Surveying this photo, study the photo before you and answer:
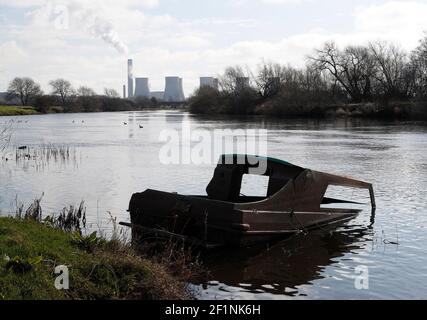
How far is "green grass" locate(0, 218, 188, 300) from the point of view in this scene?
722 cm

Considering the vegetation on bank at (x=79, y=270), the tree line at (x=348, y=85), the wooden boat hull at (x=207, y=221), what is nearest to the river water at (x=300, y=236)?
the wooden boat hull at (x=207, y=221)

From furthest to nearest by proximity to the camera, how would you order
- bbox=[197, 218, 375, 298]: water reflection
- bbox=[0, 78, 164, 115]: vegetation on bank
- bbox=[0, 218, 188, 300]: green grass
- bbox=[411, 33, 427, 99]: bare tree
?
1. bbox=[0, 78, 164, 115]: vegetation on bank
2. bbox=[411, 33, 427, 99]: bare tree
3. bbox=[197, 218, 375, 298]: water reflection
4. bbox=[0, 218, 188, 300]: green grass

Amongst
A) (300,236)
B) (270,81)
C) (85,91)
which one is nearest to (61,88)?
(85,91)

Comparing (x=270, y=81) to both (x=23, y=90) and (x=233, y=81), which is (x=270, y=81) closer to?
(x=233, y=81)

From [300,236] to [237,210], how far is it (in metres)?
2.55

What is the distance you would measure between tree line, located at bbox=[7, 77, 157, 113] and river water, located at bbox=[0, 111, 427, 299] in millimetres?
107939

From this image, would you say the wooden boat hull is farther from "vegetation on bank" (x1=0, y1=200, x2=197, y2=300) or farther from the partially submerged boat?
"vegetation on bank" (x1=0, y1=200, x2=197, y2=300)

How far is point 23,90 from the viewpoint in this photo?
155250 millimetres

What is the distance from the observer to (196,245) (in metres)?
12.0

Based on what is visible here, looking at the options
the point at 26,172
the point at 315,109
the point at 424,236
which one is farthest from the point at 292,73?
the point at 424,236

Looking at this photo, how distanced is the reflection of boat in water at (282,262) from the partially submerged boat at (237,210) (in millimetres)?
333

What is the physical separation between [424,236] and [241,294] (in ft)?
20.8

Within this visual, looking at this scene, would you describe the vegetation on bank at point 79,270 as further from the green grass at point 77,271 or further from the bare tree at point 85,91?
the bare tree at point 85,91

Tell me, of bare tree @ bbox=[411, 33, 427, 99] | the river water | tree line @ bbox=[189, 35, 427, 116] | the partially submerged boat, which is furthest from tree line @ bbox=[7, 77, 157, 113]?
the partially submerged boat
